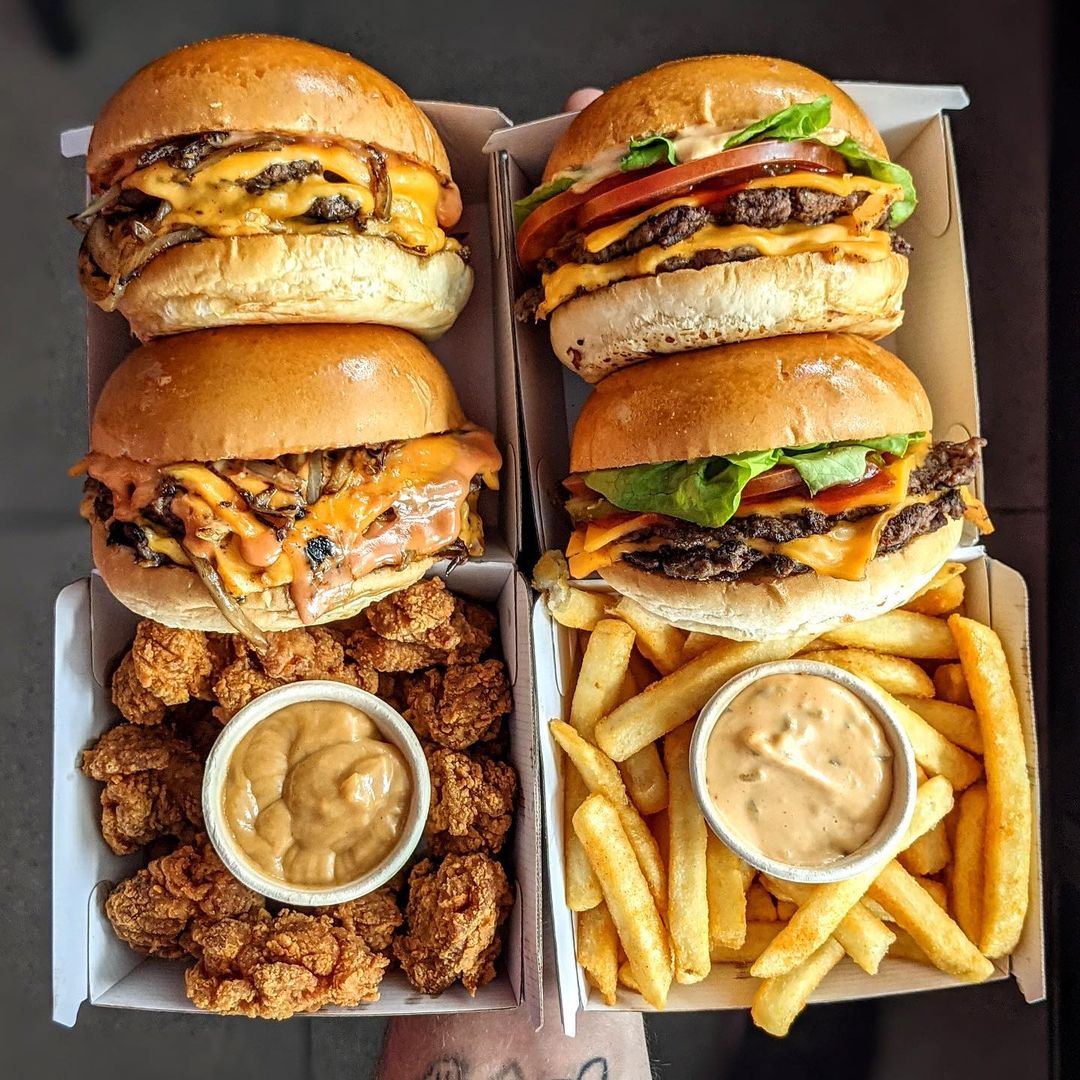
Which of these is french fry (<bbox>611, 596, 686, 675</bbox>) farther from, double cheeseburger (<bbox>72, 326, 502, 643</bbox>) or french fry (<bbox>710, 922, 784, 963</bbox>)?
french fry (<bbox>710, 922, 784, 963</bbox>)

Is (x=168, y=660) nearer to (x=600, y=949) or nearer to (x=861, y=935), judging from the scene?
(x=600, y=949)

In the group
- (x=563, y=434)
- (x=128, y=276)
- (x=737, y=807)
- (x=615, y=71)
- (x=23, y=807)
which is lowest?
(x=23, y=807)

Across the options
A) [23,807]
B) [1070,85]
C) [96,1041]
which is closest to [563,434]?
[1070,85]

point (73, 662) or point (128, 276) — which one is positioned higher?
point (128, 276)

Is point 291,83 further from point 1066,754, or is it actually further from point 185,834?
point 1066,754

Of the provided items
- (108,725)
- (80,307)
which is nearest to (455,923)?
(108,725)
